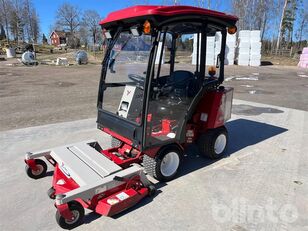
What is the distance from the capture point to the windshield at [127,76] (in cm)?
361

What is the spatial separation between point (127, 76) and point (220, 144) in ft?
6.07

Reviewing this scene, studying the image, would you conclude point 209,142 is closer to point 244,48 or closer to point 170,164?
point 170,164

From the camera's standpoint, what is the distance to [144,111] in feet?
11.2

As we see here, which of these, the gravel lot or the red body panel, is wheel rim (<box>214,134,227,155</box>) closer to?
the red body panel

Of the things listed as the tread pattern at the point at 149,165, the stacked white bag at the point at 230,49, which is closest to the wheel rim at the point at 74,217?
the tread pattern at the point at 149,165

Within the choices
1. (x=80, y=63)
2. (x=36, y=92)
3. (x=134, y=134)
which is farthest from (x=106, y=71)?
(x=80, y=63)

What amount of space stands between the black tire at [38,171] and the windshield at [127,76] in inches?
44.9

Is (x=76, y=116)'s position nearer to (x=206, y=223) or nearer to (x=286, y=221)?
(x=206, y=223)

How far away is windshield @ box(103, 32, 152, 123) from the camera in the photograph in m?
3.61

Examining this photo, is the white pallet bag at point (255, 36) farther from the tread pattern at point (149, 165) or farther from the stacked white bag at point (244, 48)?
the tread pattern at point (149, 165)

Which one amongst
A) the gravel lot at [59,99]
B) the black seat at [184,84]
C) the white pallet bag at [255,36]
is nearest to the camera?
the black seat at [184,84]

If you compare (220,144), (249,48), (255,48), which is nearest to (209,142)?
(220,144)

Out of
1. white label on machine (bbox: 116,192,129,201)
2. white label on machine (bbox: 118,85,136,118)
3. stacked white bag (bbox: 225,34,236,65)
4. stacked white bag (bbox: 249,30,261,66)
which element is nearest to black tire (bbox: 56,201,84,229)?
white label on machine (bbox: 116,192,129,201)

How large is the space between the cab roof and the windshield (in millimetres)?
242
